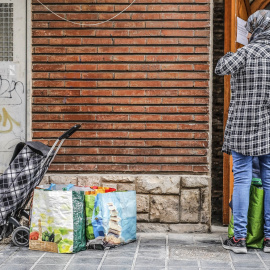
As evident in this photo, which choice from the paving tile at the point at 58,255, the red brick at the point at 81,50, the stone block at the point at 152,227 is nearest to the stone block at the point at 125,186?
the stone block at the point at 152,227

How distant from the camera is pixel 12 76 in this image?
552 cm

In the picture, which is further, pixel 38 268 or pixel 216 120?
pixel 216 120

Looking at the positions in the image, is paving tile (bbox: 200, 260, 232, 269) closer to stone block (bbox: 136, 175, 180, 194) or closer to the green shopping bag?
the green shopping bag

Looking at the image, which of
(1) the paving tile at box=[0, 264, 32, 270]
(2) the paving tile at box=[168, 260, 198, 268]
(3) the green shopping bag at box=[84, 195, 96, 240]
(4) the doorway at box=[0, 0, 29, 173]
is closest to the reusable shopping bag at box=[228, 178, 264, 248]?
(2) the paving tile at box=[168, 260, 198, 268]

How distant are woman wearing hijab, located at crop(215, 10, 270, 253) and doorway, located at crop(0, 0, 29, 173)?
236 centimetres

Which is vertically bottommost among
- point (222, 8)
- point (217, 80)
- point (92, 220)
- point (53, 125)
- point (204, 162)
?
point (92, 220)

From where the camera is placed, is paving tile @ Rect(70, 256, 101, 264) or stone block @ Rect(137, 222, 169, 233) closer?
paving tile @ Rect(70, 256, 101, 264)

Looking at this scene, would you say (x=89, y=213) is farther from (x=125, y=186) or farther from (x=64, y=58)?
(x=64, y=58)

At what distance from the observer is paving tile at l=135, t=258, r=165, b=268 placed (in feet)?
13.5

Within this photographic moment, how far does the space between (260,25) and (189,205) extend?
2140 mm

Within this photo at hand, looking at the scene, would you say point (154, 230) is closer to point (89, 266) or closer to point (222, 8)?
point (89, 266)

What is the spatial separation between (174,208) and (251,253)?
120cm

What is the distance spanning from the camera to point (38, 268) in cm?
403

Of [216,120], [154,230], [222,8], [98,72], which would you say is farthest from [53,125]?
[222,8]
